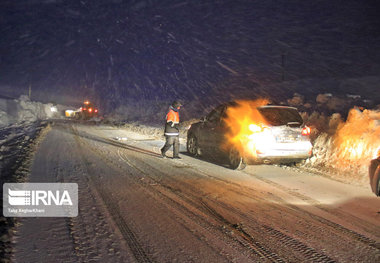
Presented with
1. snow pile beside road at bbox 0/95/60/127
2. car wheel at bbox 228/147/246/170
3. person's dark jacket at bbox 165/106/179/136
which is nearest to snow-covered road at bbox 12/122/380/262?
car wheel at bbox 228/147/246/170

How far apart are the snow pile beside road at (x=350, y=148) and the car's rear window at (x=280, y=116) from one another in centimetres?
160

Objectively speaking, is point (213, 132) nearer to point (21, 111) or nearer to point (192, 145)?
point (192, 145)

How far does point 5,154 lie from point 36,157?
5.00ft

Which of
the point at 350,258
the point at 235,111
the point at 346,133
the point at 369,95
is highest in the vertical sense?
the point at 369,95

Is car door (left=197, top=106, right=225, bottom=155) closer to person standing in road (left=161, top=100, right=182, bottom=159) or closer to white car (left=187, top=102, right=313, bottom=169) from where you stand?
white car (left=187, top=102, right=313, bottom=169)

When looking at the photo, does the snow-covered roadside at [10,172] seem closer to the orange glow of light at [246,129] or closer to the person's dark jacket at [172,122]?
the person's dark jacket at [172,122]

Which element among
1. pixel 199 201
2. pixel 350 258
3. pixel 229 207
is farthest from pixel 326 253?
pixel 199 201

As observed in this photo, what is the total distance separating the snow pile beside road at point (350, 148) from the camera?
780cm

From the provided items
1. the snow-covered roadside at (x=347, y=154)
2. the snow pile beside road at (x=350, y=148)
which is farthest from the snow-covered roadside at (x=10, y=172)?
the snow pile beside road at (x=350, y=148)

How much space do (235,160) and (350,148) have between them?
10.5 ft

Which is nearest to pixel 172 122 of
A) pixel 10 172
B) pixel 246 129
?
pixel 246 129

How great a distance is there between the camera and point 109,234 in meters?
4.00

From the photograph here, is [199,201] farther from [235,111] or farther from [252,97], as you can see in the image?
[252,97]

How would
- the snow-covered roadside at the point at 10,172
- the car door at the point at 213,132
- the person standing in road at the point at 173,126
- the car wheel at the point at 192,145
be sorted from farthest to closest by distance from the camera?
the car wheel at the point at 192,145, the person standing in road at the point at 173,126, the car door at the point at 213,132, the snow-covered roadside at the point at 10,172
